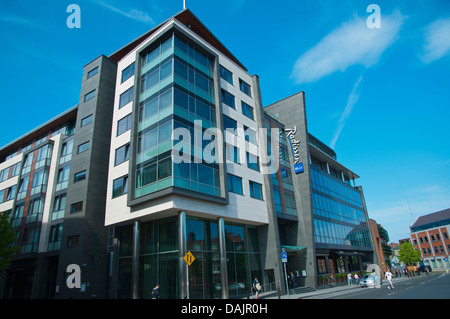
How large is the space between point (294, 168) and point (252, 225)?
12166 mm

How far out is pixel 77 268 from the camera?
26.5 m

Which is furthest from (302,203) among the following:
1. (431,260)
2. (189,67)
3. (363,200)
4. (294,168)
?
(431,260)

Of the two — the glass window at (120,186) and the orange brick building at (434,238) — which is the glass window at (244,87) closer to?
the glass window at (120,186)

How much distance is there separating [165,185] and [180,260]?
18.1 ft

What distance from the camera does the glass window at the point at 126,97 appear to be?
29.8 m

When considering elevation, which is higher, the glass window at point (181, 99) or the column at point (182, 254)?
the glass window at point (181, 99)

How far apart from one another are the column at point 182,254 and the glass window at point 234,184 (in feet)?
20.6

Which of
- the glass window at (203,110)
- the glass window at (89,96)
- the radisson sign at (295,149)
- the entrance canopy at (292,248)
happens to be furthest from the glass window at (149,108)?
the radisson sign at (295,149)

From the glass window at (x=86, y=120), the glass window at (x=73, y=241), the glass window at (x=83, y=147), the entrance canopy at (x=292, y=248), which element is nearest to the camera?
the glass window at (x=73, y=241)

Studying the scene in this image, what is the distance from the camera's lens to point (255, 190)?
30.9 meters

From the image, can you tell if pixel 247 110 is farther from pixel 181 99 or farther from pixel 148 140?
pixel 148 140

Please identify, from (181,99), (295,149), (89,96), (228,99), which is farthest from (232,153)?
(89,96)

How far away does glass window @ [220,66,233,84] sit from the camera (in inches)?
1279
